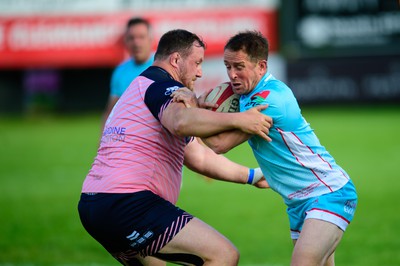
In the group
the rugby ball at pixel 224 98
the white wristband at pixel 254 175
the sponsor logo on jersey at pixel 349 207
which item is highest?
the rugby ball at pixel 224 98

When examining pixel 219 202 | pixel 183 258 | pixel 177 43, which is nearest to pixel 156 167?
pixel 183 258

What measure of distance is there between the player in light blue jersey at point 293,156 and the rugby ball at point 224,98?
0.07 meters

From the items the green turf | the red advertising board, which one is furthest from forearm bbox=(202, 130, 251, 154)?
the red advertising board

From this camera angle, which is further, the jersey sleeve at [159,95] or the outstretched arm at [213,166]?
the outstretched arm at [213,166]

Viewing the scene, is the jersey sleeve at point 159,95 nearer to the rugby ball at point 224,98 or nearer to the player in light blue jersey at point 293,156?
the rugby ball at point 224,98

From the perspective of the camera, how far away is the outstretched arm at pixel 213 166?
6.49 metres

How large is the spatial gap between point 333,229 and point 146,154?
1.53 metres

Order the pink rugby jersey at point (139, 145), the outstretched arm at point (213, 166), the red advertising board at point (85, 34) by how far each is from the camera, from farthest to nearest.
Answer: the red advertising board at point (85, 34), the outstretched arm at point (213, 166), the pink rugby jersey at point (139, 145)

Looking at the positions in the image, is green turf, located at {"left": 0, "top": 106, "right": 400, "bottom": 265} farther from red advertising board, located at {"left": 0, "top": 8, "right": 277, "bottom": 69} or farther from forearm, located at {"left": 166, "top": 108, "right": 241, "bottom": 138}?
red advertising board, located at {"left": 0, "top": 8, "right": 277, "bottom": 69}

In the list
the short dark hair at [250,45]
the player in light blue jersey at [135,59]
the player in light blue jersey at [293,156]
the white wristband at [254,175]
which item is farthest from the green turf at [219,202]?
→ the short dark hair at [250,45]

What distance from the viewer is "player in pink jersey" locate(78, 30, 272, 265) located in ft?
17.5

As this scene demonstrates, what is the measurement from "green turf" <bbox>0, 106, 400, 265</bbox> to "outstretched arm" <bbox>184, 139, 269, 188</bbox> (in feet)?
9.45

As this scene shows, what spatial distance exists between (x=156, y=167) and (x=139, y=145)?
0.22 metres

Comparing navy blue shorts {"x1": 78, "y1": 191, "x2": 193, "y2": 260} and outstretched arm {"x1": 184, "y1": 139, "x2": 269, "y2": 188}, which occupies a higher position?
outstretched arm {"x1": 184, "y1": 139, "x2": 269, "y2": 188}
